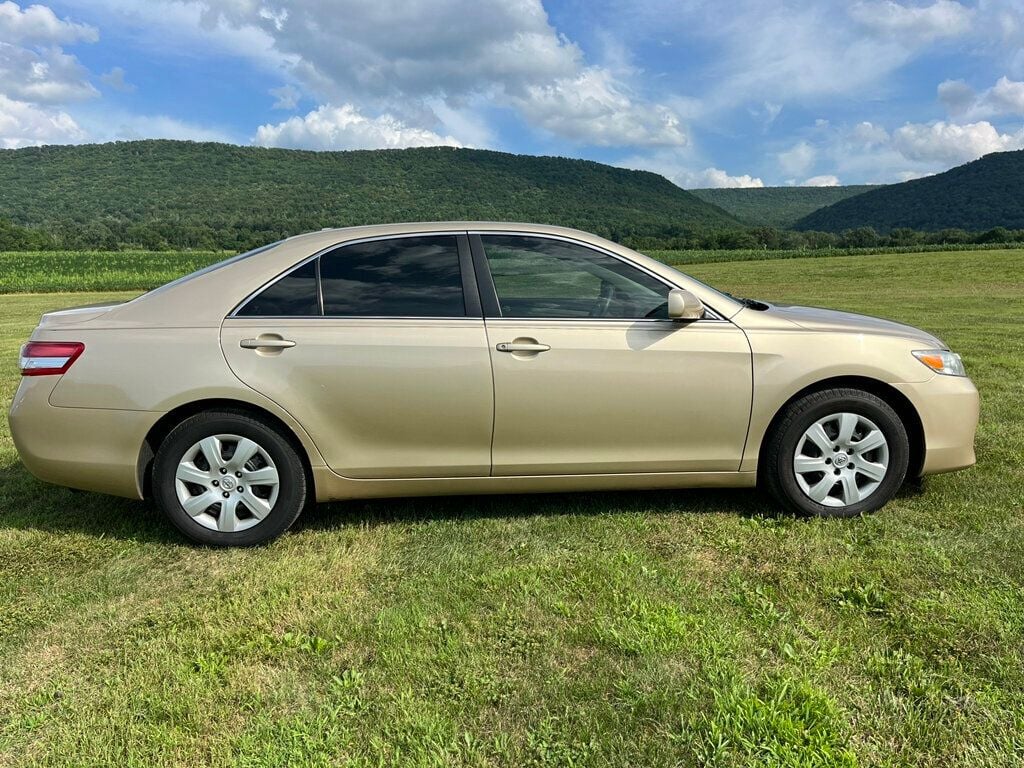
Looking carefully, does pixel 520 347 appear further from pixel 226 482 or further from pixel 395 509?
pixel 226 482

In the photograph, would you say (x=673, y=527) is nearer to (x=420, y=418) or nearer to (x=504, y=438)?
(x=504, y=438)

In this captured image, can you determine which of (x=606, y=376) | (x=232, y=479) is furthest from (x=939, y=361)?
(x=232, y=479)

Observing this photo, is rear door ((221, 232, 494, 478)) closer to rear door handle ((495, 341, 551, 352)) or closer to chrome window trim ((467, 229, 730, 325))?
rear door handle ((495, 341, 551, 352))

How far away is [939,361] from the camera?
348 centimetres

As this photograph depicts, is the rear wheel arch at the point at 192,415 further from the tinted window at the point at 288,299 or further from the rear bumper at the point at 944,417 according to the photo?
the rear bumper at the point at 944,417

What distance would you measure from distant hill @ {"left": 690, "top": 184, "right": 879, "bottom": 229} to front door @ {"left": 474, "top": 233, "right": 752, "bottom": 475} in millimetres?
136948

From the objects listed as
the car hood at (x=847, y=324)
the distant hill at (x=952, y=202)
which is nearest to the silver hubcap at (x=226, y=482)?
the car hood at (x=847, y=324)

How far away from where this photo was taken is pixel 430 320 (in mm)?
3248

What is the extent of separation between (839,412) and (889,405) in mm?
334

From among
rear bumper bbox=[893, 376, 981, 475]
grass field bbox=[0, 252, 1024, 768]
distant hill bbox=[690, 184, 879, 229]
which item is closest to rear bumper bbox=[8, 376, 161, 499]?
grass field bbox=[0, 252, 1024, 768]

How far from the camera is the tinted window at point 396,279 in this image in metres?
3.29

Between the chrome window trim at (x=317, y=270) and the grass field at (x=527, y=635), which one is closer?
the grass field at (x=527, y=635)

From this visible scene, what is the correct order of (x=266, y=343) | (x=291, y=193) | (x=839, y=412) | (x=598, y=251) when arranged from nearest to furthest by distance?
(x=266, y=343), (x=839, y=412), (x=598, y=251), (x=291, y=193)

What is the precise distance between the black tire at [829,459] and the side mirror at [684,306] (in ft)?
2.36
